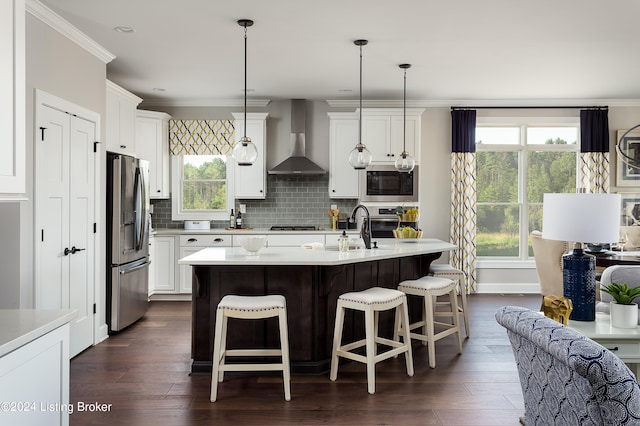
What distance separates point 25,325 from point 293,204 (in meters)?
5.38

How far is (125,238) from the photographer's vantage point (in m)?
5.03

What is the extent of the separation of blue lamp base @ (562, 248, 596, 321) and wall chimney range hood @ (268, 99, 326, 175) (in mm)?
4266

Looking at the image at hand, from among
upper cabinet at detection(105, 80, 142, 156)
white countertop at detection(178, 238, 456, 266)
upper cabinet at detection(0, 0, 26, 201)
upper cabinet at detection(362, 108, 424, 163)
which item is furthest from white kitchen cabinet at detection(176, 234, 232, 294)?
upper cabinet at detection(0, 0, 26, 201)

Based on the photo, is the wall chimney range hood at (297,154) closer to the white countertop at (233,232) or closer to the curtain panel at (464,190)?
the white countertop at (233,232)

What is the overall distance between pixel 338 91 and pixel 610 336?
4661 mm

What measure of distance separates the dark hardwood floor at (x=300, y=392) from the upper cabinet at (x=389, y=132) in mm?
2863

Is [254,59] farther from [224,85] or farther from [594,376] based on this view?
[594,376]

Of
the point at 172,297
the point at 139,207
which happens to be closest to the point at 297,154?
the point at 139,207

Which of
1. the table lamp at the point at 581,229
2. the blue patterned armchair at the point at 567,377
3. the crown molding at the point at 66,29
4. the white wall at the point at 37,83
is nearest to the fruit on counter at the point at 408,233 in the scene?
the table lamp at the point at 581,229

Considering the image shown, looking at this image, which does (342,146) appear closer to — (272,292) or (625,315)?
(272,292)

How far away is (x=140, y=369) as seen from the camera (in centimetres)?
388

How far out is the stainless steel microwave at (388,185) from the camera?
6.69m

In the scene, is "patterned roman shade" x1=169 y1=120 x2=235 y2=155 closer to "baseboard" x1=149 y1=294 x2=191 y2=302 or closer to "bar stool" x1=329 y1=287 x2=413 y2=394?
"baseboard" x1=149 y1=294 x2=191 y2=302

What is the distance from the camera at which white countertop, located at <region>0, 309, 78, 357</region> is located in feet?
5.59
